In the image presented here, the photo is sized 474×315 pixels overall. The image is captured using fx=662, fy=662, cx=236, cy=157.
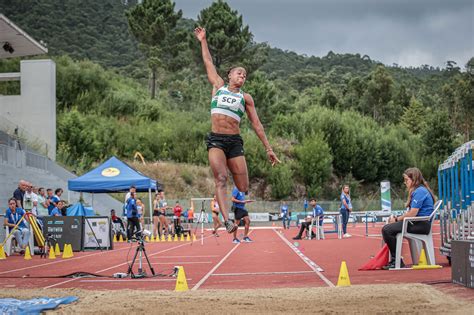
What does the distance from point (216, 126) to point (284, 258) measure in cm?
666

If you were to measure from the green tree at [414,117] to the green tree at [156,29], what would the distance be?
32.2m

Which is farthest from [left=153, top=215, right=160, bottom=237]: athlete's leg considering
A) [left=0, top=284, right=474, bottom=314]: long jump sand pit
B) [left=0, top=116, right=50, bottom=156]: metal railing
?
[left=0, top=284, right=474, bottom=314]: long jump sand pit

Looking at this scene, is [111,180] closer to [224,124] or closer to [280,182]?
[224,124]

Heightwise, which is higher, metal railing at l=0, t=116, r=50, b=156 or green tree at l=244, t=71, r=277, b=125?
green tree at l=244, t=71, r=277, b=125

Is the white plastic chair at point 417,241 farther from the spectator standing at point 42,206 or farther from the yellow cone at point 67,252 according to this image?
the spectator standing at point 42,206

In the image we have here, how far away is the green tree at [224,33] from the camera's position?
241 feet

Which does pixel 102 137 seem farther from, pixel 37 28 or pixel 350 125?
pixel 37 28

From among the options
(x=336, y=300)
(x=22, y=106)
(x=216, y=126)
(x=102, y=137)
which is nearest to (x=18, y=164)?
(x=22, y=106)

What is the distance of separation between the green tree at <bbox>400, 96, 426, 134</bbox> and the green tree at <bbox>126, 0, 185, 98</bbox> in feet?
105

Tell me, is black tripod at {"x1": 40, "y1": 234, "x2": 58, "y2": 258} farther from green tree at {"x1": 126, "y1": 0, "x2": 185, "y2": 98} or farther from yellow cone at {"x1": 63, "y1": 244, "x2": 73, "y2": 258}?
green tree at {"x1": 126, "y1": 0, "x2": 185, "y2": 98}

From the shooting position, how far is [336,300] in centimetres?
686

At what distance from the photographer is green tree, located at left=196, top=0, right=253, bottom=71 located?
241ft

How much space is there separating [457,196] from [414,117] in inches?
3177

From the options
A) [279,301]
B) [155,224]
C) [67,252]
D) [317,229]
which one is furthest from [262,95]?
[279,301]
